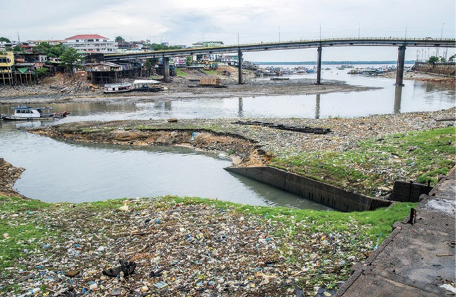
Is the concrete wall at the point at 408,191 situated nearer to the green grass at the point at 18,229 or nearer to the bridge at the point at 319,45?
the green grass at the point at 18,229

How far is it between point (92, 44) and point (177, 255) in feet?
437

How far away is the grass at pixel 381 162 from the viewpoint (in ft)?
45.0

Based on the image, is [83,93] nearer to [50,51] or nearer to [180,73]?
[50,51]

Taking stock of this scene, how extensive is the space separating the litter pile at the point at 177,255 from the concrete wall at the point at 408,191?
11.1 ft

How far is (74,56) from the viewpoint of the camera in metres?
77.4

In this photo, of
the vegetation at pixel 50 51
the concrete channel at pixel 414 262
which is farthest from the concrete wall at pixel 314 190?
the vegetation at pixel 50 51

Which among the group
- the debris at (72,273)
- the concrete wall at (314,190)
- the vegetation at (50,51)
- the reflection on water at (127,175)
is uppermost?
the vegetation at (50,51)

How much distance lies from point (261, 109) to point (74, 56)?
53.5 metres

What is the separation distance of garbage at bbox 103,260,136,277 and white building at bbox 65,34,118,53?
422ft

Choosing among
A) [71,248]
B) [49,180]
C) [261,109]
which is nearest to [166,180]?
[49,180]

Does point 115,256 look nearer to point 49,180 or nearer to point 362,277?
point 362,277

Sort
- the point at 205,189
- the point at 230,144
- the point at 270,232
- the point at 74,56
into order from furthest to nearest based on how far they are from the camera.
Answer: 1. the point at 74,56
2. the point at 230,144
3. the point at 205,189
4. the point at 270,232

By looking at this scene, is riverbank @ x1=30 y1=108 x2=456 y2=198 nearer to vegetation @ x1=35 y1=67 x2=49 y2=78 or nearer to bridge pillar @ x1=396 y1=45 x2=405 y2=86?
vegetation @ x1=35 y1=67 x2=49 y2=78

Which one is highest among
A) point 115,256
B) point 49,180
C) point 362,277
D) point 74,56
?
point 74,56
